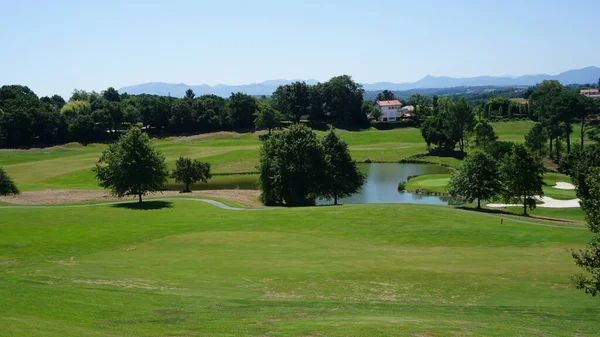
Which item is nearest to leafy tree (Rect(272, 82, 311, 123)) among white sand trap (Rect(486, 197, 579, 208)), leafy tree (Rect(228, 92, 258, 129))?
leafy tree (Rect(228, 92, 258, 129))

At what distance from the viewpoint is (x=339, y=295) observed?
2683 cm

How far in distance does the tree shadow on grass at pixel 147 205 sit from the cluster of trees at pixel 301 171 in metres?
14.3

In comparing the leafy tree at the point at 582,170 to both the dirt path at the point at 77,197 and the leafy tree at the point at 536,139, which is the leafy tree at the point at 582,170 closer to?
the dirt path at the point at 77,197

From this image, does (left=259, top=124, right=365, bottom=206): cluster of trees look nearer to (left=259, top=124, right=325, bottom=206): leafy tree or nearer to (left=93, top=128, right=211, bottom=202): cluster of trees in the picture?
(left=259, top=124, right=325, bottom=206): leafy tree

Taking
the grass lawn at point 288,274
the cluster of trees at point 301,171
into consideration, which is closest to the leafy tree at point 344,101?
the cluster of trees at point 301,171

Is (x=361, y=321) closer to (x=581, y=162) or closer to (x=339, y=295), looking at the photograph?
(x=339, y=295)

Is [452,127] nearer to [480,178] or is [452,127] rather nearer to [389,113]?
[480,178]

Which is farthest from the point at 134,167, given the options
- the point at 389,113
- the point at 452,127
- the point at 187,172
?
the point at 389,113

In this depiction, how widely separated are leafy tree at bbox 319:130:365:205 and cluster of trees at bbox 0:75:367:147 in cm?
7725

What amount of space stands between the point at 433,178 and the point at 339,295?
230 feet

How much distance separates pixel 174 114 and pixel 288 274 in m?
134

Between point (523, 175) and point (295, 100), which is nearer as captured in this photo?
point (523, 175)

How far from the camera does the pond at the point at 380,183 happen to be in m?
75.7

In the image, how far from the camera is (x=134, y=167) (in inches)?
2403
